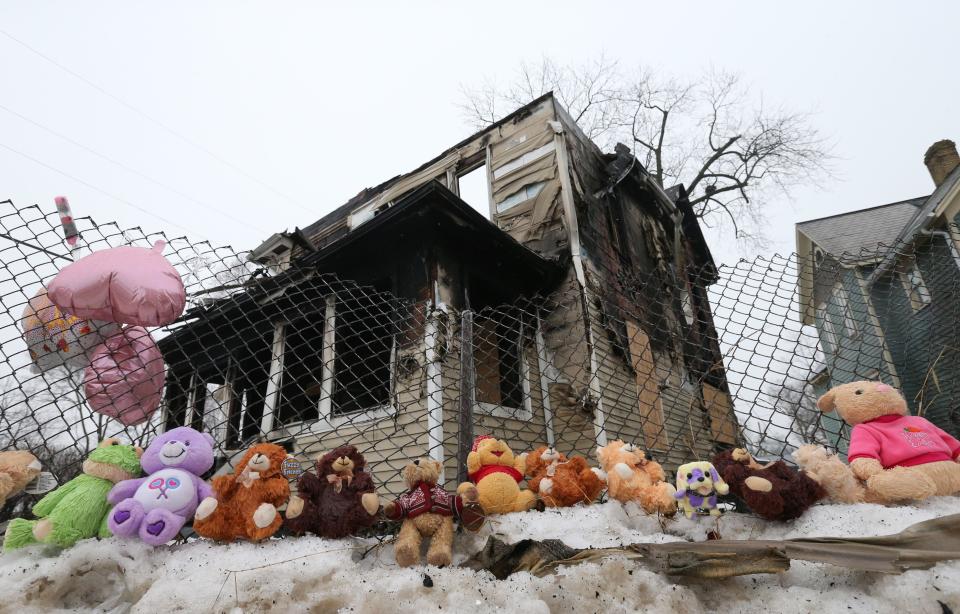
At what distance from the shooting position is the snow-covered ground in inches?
53.5

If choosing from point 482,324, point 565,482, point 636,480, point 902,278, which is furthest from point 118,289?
point 902,278

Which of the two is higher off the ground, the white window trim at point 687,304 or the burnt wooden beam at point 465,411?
the white window trim at point 687,304

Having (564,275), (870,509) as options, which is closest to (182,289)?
(870,509)

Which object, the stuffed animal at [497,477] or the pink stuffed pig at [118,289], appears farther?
the pink stuffed pig at [118,289]

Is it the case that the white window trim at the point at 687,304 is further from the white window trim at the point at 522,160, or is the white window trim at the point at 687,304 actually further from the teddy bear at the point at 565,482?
the white window trim at the point at 522,160

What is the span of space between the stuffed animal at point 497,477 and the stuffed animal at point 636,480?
0.36 metres

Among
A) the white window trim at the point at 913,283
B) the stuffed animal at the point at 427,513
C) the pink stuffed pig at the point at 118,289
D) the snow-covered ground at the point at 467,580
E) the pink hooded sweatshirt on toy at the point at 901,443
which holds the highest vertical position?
the white window trim at the point at 913,283

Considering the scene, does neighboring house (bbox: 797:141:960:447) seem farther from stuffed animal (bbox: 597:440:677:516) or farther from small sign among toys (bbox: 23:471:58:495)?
small sign among toys (bbox: 23:471:58:495)

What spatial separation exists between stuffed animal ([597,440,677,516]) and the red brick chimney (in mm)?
13399

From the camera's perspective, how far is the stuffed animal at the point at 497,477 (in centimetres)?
199

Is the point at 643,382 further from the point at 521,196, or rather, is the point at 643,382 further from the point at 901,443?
the point at 901,443

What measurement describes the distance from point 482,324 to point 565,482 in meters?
3.58

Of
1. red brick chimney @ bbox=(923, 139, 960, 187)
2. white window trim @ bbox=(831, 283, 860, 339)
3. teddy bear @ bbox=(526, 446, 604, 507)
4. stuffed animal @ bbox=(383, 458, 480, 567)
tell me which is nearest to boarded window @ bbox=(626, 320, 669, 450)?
white window trim @ bbox=(831, 283, 860, 339)

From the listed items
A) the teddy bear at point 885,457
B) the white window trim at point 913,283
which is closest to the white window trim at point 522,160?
the white window trim at point 913,283
